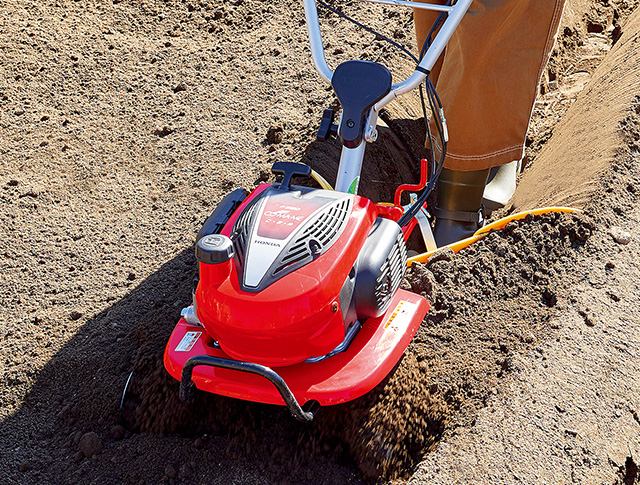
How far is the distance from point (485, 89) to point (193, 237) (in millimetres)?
1435

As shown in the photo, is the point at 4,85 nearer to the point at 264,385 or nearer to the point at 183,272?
the point at 183,272

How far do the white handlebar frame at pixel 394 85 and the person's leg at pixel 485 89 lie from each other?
22.2 inches

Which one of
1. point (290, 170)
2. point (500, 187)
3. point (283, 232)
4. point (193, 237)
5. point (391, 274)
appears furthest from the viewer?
point (500, 187)

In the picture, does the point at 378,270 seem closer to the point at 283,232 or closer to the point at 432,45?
the point at 283,232

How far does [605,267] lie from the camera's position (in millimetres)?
2654

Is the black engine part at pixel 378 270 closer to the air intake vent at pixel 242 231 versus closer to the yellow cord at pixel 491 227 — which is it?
the air intake vent at pixel 242 231

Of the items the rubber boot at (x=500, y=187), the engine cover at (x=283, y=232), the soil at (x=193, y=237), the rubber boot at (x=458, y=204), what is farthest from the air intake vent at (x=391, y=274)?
the rubber boot at (x=500, y=187)

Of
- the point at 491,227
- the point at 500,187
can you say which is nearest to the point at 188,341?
the point at 491,227

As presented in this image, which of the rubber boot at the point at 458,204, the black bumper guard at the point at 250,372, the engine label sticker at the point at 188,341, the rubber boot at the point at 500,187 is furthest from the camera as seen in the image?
the rubber boot at the point at 500,187

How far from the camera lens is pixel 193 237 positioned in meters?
3.02

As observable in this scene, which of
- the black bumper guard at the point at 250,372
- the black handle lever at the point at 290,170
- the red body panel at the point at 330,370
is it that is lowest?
the red body panel at the point at 330,370

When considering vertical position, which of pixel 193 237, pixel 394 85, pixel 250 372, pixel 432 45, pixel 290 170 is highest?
pixel 432 45

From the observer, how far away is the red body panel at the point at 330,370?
1859 millimetres

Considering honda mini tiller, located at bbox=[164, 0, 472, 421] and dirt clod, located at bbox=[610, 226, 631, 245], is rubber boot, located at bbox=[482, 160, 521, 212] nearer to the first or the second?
dirt clod, located at bbox=[610, 226, 631, 245]
